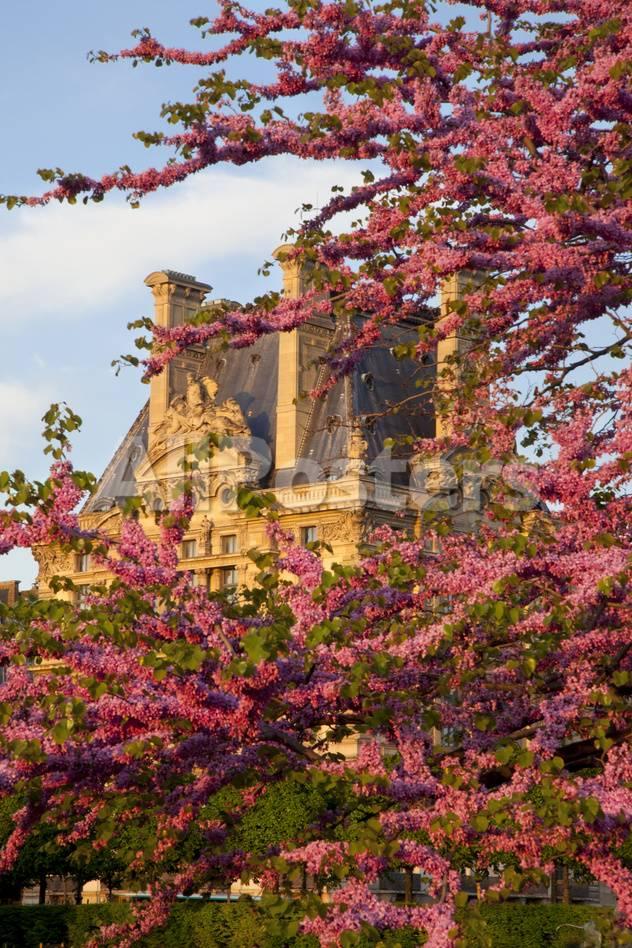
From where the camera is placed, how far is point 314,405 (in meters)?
64.4

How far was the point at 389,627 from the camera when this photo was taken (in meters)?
14.5

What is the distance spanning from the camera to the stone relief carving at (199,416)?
2530 inches

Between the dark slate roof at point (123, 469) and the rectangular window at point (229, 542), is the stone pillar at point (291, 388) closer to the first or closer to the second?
the rectangular window at point (229, 542)

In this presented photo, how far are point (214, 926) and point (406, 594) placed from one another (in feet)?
95.3

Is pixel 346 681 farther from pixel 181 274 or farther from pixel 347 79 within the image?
pixel 181 274

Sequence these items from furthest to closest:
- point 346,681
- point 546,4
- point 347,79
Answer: point 546,4
point 347,79
point 346,681

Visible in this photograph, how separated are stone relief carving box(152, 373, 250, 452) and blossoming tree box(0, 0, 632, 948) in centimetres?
4691

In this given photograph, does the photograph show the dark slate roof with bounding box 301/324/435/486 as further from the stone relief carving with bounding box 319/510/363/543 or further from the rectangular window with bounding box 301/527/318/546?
the stone relief carving with bounding box 319/510/363/543

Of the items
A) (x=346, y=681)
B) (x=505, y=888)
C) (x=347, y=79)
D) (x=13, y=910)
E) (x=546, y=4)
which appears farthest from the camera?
(x=13, y=910)

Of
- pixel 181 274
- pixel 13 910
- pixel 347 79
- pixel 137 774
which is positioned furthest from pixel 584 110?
pixel 181 274

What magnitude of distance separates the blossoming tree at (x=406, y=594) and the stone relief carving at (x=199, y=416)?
46.9m

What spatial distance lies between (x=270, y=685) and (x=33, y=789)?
2.36 meters

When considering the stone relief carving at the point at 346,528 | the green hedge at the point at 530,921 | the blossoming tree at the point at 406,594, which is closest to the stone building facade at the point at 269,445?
the stone relief carving at the point at 346,528

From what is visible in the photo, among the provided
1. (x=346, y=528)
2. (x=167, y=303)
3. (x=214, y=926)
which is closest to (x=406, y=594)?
(x=214, y=926)
